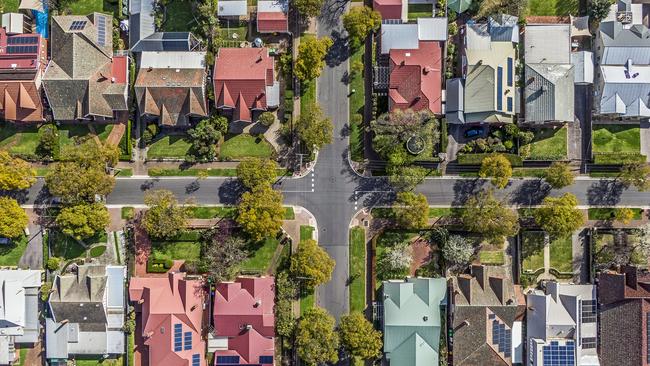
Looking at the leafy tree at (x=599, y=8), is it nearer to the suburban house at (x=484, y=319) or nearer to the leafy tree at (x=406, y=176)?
the leafy tree at (x=406, y=176)

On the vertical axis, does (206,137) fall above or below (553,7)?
below

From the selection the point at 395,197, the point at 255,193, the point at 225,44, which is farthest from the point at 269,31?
the point at 395,197

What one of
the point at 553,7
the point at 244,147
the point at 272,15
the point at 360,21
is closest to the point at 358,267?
the point at 244,147

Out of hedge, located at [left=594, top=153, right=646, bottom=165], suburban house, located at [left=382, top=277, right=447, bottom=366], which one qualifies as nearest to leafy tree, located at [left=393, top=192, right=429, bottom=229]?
suburban house, located at [left=382, top=277, right=447, bottom=366]

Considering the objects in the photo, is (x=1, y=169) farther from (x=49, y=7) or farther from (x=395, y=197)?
(x=395, y=197)

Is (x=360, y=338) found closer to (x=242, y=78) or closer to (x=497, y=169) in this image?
(x=497, y=169)

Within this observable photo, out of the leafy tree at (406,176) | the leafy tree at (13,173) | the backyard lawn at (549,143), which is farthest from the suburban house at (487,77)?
the leafy tree at (13,173)
